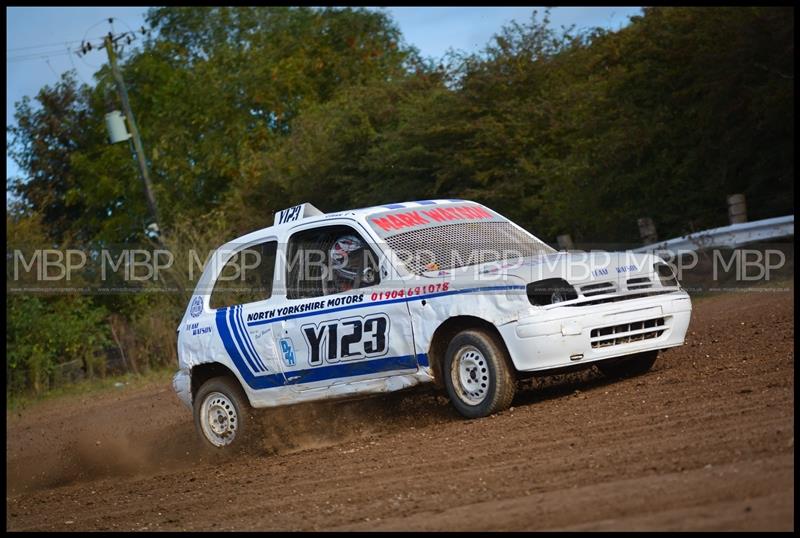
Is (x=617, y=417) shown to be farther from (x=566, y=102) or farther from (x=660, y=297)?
(x=566, y=102)

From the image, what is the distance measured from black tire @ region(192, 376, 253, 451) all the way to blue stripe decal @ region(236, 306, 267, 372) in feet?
1.50

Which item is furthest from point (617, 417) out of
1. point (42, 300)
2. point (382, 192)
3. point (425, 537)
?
point (42, 300)

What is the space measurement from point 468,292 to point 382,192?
1669 cm

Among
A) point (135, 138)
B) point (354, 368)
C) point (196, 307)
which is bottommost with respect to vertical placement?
point (354, 368)

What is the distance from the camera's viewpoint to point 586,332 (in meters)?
7.85

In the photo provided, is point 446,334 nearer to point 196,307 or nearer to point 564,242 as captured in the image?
point 196,307

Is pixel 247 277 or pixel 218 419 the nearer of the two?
pixel 218 419

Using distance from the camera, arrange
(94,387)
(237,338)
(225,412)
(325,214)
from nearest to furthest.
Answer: (325,214) → (237,338) → (225,412) → (94,387)

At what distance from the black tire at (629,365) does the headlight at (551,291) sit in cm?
126

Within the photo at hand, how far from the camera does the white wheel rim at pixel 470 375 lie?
8.02 metres

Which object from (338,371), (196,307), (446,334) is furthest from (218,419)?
(446,334)

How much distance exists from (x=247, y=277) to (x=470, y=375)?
2.81 meters

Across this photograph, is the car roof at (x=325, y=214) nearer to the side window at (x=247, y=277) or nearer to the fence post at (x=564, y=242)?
the side window at (x=247, y=277)

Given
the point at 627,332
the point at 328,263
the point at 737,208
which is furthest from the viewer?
the point at 737,208
